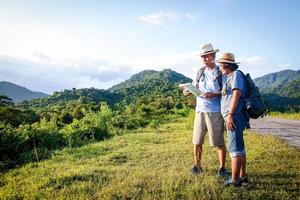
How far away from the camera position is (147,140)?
1238cm

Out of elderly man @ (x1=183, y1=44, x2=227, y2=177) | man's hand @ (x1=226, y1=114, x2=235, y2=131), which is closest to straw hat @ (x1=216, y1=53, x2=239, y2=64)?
elderly man @ (x1=183, y1=44, x2=227, y2=177)

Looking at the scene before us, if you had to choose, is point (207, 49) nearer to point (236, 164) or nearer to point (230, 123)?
point (230, 123)

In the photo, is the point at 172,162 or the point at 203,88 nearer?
the point at 203,88

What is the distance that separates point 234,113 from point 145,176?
2.11m

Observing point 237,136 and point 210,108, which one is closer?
point 237,136

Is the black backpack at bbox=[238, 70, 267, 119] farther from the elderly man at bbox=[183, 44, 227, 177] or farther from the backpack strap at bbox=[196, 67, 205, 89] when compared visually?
the backpack strap at bbox=[196, 67, 205, 89]

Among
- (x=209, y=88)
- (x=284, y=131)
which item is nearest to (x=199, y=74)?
(x=209, y=88)

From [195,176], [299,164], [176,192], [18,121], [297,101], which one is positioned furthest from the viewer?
[297,101]

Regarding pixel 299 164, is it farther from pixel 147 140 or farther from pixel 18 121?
pixel 18 121

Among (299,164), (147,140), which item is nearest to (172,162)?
(299,164)

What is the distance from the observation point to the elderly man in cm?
649

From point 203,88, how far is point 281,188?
7.38ft

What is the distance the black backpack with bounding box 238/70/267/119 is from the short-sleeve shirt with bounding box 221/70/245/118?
10 centimetres

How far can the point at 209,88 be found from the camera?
6633mm
